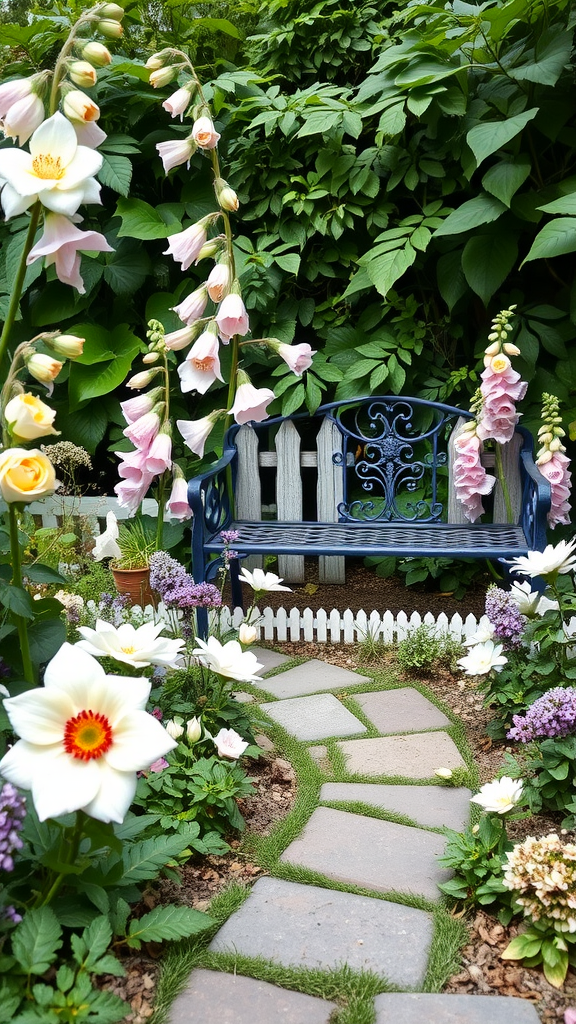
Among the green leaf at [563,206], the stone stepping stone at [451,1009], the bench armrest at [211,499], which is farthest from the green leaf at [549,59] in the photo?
the stone stepping stone at [451,1009]

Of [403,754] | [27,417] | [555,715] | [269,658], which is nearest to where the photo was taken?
[27,417]

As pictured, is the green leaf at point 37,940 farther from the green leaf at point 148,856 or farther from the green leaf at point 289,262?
the green leaf at point 289,262

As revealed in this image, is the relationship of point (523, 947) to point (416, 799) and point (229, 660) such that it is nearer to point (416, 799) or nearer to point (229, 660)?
point (416, 799)

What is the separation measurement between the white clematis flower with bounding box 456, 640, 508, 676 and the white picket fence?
2.58 ft

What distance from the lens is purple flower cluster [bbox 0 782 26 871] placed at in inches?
46.6

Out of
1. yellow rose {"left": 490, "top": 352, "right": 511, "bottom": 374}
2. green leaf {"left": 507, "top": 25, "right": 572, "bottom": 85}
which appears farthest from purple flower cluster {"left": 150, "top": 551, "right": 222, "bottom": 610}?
green leaf {"left": 507, "top": 25, "right": 572, "bottom": 85}

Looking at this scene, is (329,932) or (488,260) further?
(488,260)

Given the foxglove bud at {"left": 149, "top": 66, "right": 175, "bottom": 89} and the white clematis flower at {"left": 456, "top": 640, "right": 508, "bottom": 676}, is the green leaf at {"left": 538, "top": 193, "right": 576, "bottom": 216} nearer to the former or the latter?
the foxglove bud at {"left": 149, "top": 66, "right": 175, "bottom": 89}

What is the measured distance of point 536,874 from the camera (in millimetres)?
1522

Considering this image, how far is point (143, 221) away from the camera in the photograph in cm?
362

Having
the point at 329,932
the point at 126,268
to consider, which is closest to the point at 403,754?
the point at 329,932

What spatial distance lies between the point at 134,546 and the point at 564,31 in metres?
2.67

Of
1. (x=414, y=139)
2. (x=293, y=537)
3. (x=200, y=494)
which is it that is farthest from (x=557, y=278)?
(x=200, y=494)

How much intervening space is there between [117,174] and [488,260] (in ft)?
5.21
